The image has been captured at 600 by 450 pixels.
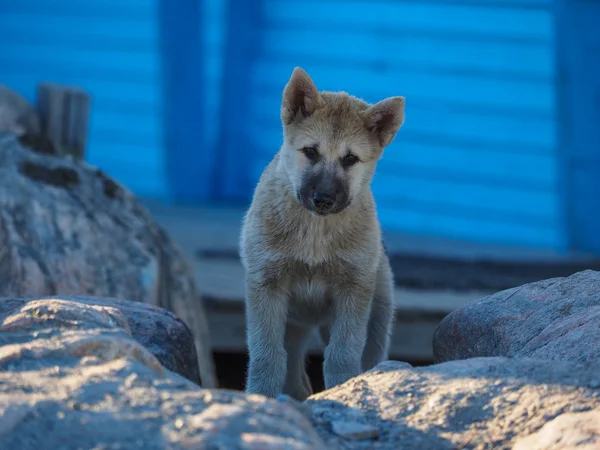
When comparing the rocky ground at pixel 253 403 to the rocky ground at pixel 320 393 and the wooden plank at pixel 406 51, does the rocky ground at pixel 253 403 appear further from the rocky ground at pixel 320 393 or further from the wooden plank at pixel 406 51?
the wooden plank at pixel 406 51

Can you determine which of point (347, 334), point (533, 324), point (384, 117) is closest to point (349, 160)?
point (384, 117)


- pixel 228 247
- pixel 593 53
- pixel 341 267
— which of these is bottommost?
pixel 228 247

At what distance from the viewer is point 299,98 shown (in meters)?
4.42

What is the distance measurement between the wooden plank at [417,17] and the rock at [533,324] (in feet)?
19.5

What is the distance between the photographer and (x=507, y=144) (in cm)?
995

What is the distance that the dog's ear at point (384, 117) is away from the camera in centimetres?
437

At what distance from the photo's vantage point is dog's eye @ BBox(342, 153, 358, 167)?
14.2 feet

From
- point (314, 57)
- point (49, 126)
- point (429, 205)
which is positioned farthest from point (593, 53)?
point (49, 126)

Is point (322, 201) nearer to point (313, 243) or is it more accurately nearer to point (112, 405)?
Answer: point (313, 243)

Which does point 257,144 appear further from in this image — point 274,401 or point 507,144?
point 274,401

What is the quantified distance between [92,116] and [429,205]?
4581 mm

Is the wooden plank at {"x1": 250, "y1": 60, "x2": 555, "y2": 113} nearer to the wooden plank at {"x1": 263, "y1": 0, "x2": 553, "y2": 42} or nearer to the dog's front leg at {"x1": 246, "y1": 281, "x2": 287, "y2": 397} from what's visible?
the wooden plank at {"x1": 263, "y1": 0, "x2": 553, "y2": 42}

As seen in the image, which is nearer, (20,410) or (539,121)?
(20,410)

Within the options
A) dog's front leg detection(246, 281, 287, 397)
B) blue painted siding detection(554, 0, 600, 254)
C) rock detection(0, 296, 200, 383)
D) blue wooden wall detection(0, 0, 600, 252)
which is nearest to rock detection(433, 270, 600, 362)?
dog's front leg detection(246, 281, 287, 397)
